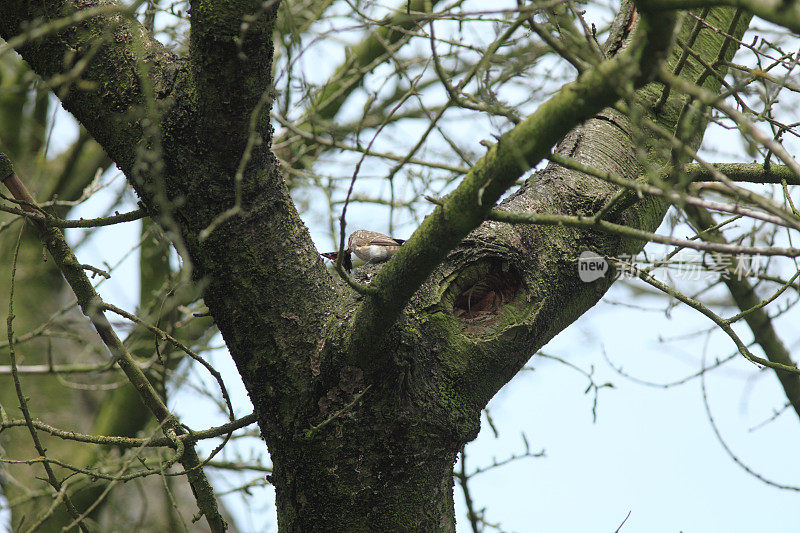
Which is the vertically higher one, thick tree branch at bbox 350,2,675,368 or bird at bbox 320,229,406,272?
bird at bbox 320,229,406,272

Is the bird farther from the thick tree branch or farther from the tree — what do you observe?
the thick tree branch

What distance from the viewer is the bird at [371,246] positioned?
394 cm

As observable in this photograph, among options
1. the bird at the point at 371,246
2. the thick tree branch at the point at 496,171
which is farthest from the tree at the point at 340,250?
the bird at the point at 371,246

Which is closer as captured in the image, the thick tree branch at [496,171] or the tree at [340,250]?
the thick tree branch at [496,171]

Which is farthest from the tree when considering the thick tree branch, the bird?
the bird

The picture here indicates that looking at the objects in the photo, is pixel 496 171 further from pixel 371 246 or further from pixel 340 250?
pixel 371 246

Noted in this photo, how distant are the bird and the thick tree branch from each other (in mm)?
2075

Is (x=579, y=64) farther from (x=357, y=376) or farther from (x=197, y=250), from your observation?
(x=197, y=250)

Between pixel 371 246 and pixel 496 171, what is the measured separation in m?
2.63

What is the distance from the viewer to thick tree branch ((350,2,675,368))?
124 centimetres

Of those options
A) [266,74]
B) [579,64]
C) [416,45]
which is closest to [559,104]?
[579,64]

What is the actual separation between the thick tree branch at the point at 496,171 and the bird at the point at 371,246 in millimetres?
2075

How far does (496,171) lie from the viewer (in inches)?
59.9

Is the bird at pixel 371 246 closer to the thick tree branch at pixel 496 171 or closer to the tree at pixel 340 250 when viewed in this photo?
the tree at pixel 340 250
